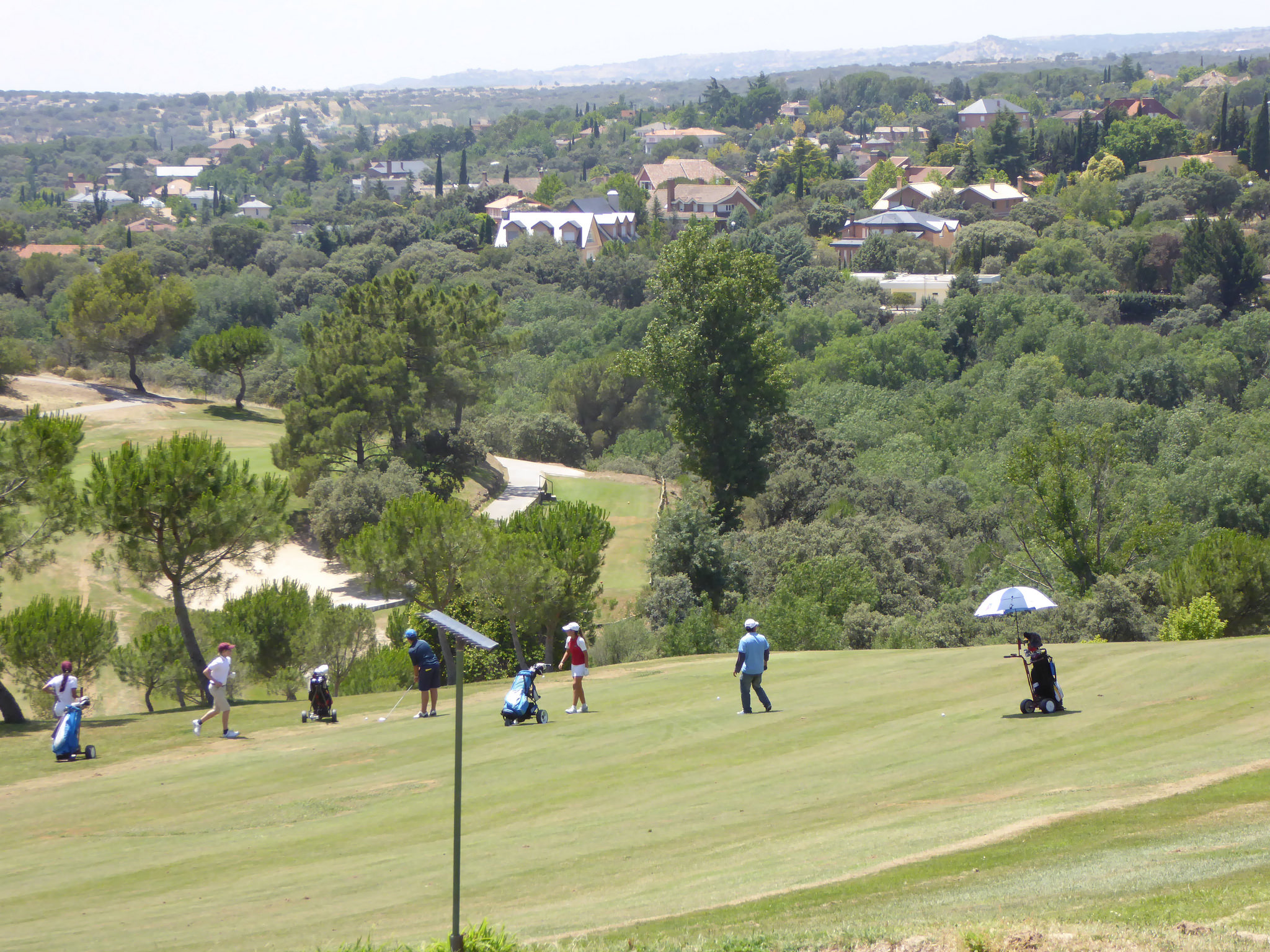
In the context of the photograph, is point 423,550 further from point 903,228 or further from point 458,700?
point 903,228

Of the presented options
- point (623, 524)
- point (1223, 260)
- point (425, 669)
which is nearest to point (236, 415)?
point (623, 524)

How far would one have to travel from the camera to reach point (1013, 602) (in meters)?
17.5

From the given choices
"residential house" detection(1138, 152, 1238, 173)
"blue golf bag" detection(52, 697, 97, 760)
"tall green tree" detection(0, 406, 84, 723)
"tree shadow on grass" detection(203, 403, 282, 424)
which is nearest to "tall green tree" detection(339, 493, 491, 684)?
"tall green tree" detection(0, 406, 84, 723)

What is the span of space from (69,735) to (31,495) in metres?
6.93

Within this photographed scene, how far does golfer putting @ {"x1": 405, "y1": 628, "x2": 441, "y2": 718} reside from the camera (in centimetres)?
1973

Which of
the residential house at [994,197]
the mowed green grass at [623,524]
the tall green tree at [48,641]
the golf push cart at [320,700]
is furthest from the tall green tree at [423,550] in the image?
the residential house at [994,197]

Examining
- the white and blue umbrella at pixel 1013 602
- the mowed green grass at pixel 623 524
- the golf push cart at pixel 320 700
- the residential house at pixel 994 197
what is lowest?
the mowed green grass at pixel 623 524

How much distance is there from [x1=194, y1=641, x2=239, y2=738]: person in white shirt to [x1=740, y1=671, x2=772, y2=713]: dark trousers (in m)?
8.45

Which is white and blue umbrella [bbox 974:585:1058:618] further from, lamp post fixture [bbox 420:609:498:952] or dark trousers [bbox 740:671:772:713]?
lamp post fixture [bbox 420:609:498:952]

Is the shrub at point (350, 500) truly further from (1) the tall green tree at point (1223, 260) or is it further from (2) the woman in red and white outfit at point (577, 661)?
(1) the tall green tree at point (1223, 260)

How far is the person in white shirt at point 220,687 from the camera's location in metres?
19.7

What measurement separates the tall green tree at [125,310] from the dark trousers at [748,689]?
61.8m

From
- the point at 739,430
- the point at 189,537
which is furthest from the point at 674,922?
the point at 739,430

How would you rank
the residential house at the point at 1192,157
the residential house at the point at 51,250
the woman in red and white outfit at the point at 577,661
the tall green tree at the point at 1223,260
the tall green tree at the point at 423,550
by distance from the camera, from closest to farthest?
the woman in red and white outfit at the point at 577,661 < the tall green tree at the point at 423,550 < the tall green tree at the point at 1223,260 < the residential house at the point at 51,250 < the residential house at the point at 1192,157
